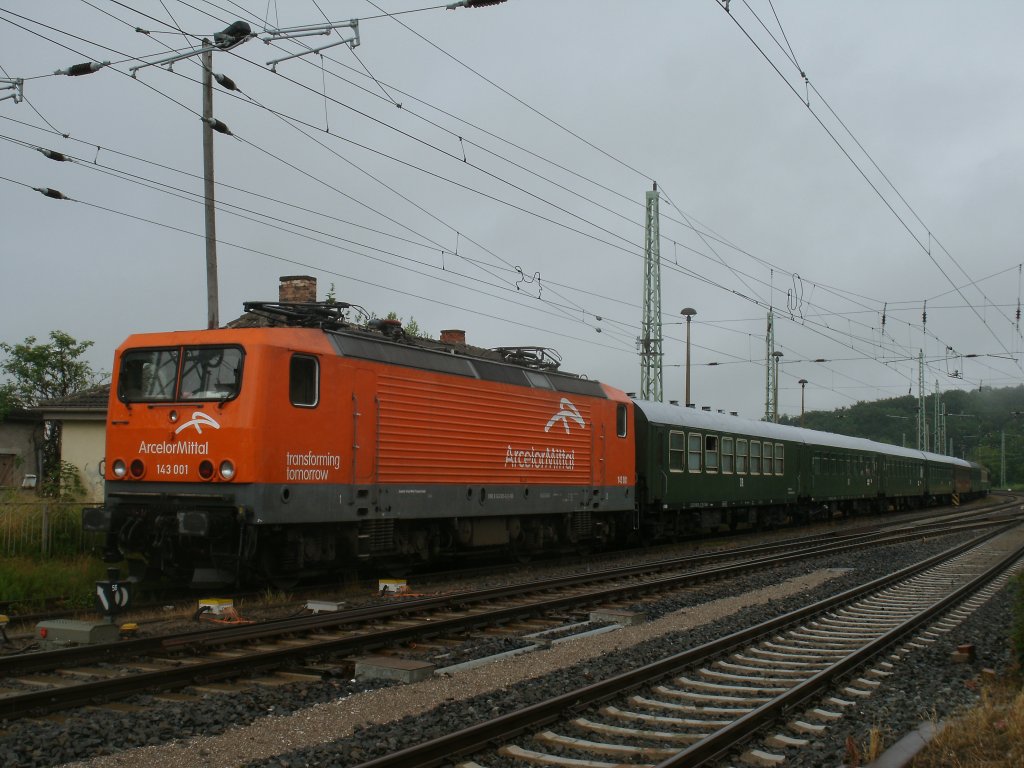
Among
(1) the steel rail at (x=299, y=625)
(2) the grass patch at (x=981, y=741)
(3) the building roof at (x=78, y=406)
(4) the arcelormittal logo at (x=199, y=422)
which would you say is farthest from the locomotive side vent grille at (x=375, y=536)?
(3) the building roof at (x=78, y=406)

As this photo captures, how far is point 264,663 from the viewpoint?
860cm

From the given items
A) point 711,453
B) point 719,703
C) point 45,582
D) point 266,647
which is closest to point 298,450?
point 266,647

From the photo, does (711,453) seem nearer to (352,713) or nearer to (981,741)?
(352,713)

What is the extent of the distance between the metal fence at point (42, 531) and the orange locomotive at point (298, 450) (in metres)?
1.35

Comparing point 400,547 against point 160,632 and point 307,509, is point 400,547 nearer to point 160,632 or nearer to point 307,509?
point 307,509

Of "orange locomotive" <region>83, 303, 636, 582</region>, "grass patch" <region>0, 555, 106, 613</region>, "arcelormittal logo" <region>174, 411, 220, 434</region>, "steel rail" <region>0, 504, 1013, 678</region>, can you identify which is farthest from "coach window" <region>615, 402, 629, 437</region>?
"grass patch" <region>0, 555, 106, 613</region>

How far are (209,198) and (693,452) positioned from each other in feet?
45.1

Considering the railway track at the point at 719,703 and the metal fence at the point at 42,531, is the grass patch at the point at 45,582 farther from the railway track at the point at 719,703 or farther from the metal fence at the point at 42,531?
the railway track at the point at 719,703

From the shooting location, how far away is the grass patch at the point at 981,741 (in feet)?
18.3

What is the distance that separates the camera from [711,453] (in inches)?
981

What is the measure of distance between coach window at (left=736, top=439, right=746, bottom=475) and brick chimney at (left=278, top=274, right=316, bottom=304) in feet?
41.2

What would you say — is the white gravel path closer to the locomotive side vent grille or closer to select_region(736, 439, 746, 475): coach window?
the locomotive side vent grille

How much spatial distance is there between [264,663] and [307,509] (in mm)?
3796

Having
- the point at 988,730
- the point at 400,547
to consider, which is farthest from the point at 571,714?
the point at 400,547
